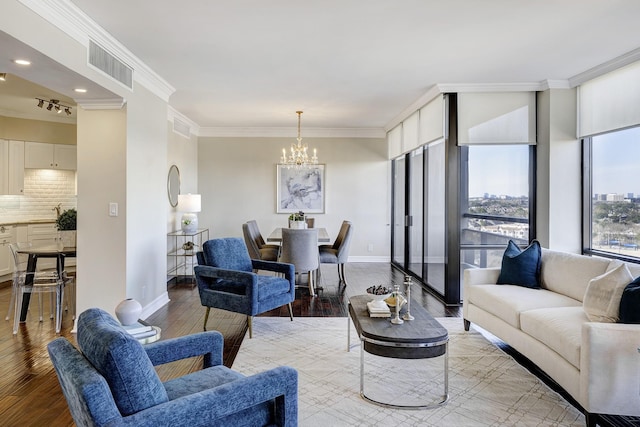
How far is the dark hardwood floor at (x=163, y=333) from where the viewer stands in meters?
2.52

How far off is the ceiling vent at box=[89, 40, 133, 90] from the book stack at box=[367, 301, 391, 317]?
9.79 ft

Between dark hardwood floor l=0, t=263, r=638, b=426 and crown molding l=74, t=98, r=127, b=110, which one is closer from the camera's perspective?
dark hardwood floor l=0, t=263, r=638, b=426

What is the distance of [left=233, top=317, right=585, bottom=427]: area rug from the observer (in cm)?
240

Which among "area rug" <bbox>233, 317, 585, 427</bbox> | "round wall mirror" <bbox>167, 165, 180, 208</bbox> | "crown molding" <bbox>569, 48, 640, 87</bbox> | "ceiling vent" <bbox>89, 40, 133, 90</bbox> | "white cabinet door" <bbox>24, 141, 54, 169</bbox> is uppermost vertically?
"crown molding" <bbox>569, 48, 640, 87</bbox>

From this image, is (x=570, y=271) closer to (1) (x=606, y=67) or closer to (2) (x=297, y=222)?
(1) (x=606, y=67)

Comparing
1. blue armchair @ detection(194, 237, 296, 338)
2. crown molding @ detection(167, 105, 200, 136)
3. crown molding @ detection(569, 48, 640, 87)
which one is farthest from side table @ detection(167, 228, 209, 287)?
crown molding @ detection(569, 48, 640, 87)

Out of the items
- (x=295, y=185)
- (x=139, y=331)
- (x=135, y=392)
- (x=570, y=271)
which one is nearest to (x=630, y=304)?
(x=570, y=271)

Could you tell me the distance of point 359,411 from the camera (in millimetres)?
2471

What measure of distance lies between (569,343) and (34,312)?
5.26 metres

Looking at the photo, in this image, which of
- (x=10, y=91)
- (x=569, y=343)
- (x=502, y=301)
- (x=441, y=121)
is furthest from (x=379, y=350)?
(x=10, y=91)

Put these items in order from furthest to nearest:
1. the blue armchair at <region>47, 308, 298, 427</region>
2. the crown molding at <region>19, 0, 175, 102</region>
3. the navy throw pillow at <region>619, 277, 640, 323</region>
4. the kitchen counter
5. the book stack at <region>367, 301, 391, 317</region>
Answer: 1. the kitchen counter
2. the book stack at <region>367, 301, 391, 317</region>
3. the crown molding at <region>19, 0, 175, 102</region>
4. the navy throw pillow at <region>619, 277, 640, 323</region>
5. the blue armchair at <region>47, 308, 298, 427</region>

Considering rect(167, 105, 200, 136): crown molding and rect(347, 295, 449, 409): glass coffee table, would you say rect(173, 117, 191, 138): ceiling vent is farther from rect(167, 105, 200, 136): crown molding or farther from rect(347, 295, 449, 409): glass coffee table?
rect(347, 295, 449, 409): glass coffee table

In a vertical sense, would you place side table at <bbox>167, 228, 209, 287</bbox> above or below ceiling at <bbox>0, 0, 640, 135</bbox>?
below

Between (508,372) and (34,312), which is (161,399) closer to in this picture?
(508,372)
